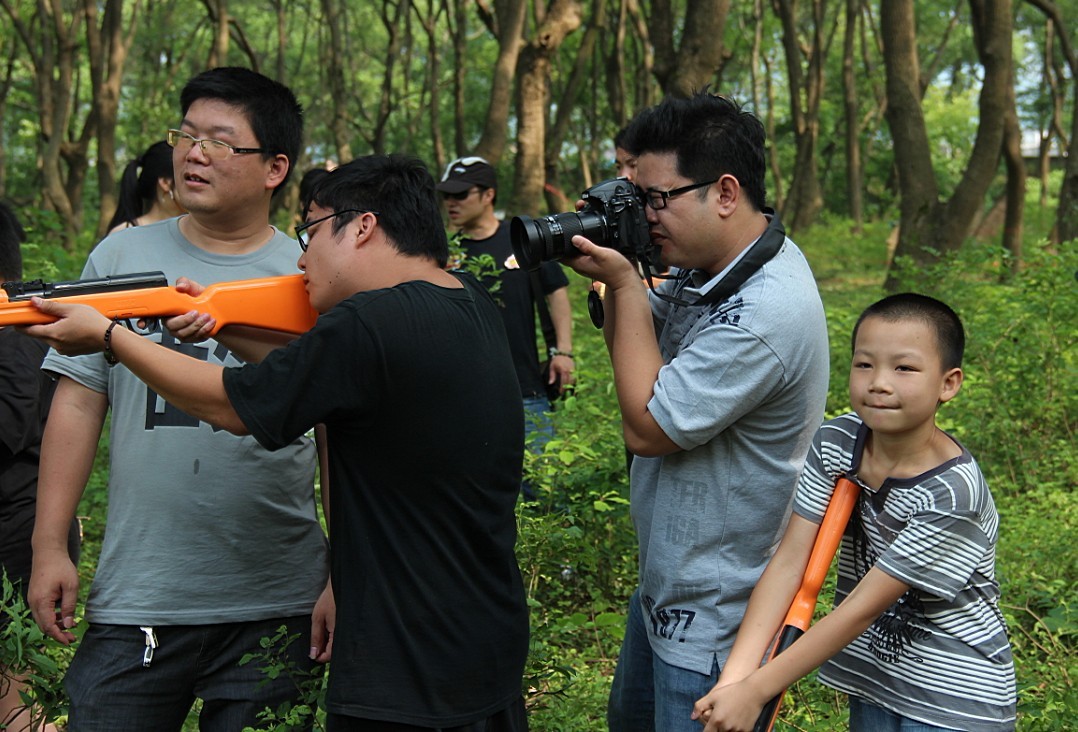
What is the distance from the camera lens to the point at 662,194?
8.54 ft

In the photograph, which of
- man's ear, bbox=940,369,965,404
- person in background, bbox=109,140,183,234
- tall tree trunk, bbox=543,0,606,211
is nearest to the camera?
man's ear, bbox=940,369,965,404

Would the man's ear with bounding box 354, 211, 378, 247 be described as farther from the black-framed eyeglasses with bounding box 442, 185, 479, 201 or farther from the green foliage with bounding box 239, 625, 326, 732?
the black-framed eyeglasses with bounding box 442, 185, 479, 201

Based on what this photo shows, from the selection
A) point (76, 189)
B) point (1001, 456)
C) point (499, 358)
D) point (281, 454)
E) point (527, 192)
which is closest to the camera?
point (499, 358)

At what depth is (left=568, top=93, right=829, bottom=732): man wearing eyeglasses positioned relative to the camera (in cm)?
247

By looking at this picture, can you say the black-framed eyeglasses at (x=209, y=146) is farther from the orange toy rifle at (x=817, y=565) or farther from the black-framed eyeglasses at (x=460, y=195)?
the black-framed eyeglasses at (x=460, y=195)

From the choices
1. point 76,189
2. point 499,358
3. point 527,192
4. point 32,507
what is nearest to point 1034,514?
point 499,358

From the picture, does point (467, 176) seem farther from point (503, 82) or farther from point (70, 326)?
point (503, 82)

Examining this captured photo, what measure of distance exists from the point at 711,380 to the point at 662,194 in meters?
0.44

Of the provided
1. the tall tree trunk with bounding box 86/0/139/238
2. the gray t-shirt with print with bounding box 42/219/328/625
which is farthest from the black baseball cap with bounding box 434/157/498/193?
the tall tree trunk with bounding box 86/0/139/238

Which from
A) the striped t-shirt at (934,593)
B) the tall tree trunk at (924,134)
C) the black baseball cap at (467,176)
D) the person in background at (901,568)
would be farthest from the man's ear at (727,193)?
the tall tree trunk at (924,134)

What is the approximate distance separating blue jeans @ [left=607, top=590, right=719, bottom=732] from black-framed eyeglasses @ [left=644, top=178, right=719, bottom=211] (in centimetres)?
91

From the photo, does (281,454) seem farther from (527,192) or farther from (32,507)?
(527,192)

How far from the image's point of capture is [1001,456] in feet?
22.3

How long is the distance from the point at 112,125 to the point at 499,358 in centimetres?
1247
